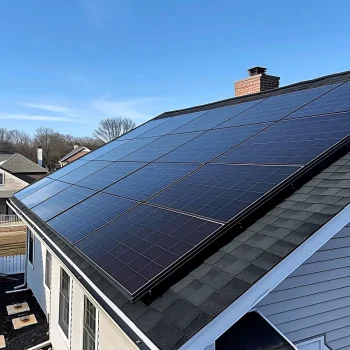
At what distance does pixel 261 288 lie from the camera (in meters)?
2.86

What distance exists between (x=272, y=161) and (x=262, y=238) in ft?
5.71

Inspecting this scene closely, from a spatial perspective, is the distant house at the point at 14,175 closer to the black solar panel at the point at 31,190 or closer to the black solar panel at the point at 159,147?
the black solar panel at the point at 31,190

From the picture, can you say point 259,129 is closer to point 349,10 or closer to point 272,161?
point 272,161

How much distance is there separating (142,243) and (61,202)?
4282 mm

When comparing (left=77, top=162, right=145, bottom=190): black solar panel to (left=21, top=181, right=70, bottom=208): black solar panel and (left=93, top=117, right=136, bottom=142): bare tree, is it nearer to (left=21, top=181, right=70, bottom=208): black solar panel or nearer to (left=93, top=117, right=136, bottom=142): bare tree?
(left=21, top=181, right=70, bottom=208): black solar panel

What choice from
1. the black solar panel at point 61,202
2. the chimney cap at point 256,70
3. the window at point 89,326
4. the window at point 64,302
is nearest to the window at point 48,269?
the black solar panel at point 61,202

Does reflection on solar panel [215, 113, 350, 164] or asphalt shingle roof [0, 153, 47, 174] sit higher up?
reflection on solar panel [215, 113, 350, 164]

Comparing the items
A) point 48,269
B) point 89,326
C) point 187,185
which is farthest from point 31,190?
point 187,185

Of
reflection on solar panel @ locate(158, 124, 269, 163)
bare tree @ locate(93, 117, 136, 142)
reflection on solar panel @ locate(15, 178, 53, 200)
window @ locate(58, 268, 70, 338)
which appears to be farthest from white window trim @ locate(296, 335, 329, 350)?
bare tree @ locate(93, 117, 136, 142)

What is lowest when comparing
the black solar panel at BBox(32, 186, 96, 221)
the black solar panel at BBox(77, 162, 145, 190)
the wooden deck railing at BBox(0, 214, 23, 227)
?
the wooden deck railing at BBox(0, 214, 23, 227)

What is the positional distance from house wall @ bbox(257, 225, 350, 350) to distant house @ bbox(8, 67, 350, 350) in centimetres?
2

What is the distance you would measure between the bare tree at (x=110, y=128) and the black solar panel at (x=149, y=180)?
263 ft

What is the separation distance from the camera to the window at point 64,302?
6.61 meters

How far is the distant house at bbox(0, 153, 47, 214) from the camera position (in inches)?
1368
